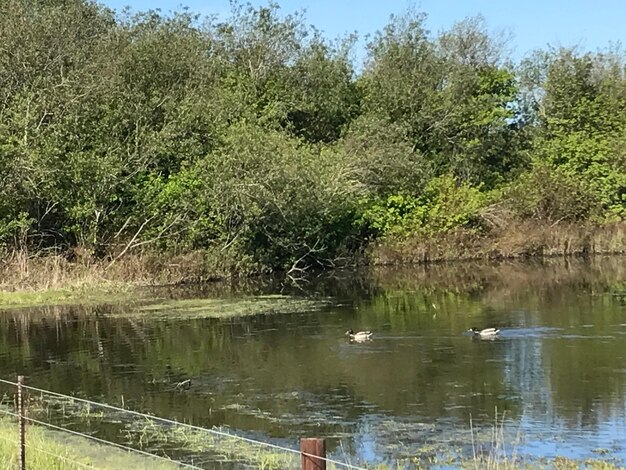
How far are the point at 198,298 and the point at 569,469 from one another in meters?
19.4

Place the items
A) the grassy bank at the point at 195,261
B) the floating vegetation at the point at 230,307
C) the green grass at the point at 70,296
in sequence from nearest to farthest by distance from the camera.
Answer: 1. the floating vegetation at the point at 230,307
2. the green grass at the point at 70,296
3. the grassy bank at the point at 195,261

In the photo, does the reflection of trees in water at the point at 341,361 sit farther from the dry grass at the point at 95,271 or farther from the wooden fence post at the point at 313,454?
the wooden fence post at the point at 313,454

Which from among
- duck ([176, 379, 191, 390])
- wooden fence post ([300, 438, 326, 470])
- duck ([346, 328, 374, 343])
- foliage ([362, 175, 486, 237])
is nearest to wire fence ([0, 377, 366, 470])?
wooden fence post ([300, 438, 326, 470])

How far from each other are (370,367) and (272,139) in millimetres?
18823

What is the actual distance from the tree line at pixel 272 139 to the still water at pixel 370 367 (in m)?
5.82

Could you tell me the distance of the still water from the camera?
1186 centimetres

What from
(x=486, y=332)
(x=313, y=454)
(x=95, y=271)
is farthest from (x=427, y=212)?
(x=313, y=454)

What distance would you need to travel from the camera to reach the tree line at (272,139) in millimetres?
31406

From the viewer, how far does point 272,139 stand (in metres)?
33.8

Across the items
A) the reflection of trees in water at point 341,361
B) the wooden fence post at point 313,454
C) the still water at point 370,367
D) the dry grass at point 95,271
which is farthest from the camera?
the dry grass at point 95,271

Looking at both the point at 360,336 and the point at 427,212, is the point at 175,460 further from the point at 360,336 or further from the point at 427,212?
the point at 427,212

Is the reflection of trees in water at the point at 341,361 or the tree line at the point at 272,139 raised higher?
the tree line at the point at 272,139

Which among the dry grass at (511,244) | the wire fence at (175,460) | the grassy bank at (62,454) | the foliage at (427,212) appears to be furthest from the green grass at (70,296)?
the grassy bank at (62,454)

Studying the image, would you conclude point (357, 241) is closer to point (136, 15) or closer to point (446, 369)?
point (136, 15)
